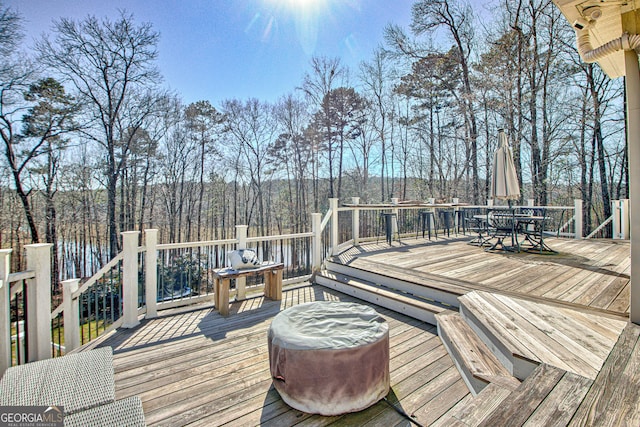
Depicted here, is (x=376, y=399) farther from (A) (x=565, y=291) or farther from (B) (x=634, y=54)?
(B) (x=634, y=54)

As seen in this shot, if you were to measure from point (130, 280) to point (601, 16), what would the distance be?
554 cm

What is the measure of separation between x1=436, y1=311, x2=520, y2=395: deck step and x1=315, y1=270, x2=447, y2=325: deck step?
33 cm

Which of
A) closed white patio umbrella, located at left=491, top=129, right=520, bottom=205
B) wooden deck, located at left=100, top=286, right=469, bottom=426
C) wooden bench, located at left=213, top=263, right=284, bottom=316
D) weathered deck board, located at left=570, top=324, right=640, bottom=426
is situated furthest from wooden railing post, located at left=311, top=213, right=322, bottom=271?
weathered deck board, located at left=570, top=324, right=640, bottom=426

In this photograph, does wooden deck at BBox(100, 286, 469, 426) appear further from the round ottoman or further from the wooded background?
the wooded background

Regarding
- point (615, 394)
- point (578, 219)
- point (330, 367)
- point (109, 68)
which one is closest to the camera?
point (615, 394)

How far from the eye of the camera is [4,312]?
228 centimetres

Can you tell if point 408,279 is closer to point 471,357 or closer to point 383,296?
point 383,296

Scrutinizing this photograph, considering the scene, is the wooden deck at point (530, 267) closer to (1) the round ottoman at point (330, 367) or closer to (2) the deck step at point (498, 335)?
(2) the deck step at point (498, 335)

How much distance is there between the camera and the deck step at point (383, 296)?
3.34m

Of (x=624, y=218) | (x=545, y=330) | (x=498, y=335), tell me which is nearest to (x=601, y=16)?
(x=545, y=330)

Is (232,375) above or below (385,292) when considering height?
below

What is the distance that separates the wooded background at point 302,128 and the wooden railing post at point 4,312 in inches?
429

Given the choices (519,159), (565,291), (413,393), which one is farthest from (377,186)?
(413,393)

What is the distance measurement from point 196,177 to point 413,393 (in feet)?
53.6
